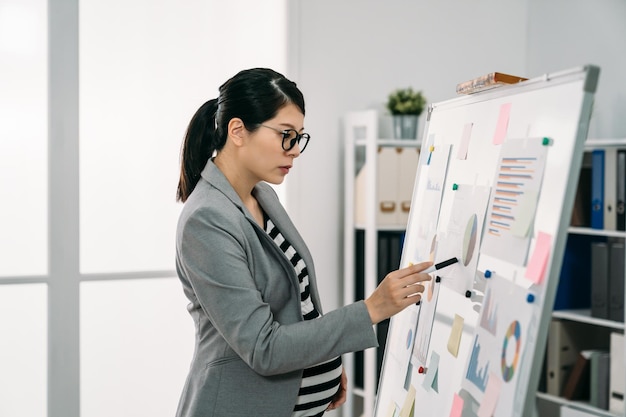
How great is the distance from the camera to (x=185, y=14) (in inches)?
119

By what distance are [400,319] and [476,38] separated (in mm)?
2259

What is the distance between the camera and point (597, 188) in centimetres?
285

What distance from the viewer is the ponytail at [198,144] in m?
1.63

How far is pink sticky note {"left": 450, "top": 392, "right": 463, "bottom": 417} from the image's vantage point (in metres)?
1.39

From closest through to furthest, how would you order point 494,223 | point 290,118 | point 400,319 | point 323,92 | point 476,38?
point 494,223 → point 290,118 → point 400,319 → point 323,92 → point 476,38

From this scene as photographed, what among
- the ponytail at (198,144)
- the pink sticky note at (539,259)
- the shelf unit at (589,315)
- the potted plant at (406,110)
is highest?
the potted plant at (406,110)

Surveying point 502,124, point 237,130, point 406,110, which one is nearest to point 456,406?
point 502,124

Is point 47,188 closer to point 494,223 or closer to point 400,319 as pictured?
point 400,319

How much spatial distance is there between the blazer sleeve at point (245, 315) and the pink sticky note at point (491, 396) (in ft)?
0.83

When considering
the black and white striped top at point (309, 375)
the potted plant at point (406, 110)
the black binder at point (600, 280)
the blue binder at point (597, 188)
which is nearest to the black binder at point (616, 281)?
the black binder at point (600, 280)

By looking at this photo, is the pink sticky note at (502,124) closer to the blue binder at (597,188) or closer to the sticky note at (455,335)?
the sticky note at (455,335)

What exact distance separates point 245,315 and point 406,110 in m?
2.00

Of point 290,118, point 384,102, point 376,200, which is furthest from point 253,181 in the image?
point 384,102

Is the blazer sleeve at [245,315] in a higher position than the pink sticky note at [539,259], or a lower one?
lower
